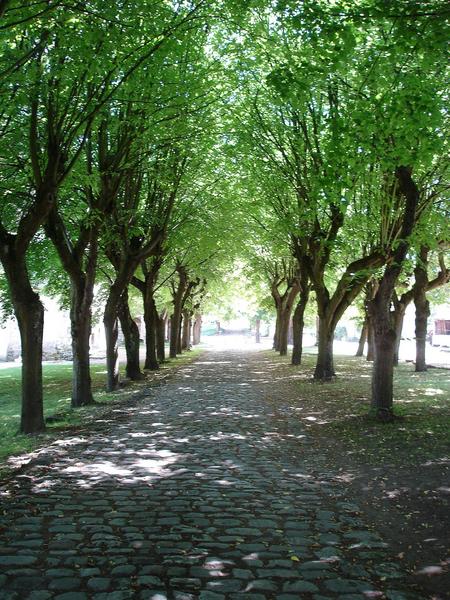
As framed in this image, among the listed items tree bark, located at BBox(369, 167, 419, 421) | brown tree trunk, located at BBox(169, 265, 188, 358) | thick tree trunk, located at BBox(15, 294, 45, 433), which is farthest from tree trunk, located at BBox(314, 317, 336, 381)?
brown tree trunk, located at BBox(169, 265, 188, 358)

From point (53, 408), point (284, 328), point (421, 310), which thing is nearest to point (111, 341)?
point (53, 408)

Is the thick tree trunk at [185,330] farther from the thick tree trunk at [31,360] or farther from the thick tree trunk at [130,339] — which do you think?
the thick tree trunk at [31,360]

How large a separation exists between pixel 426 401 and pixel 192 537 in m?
10.4

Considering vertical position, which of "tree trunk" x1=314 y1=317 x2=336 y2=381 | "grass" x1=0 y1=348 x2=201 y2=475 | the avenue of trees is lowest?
"grass" x1=0 y1=348 x2=201 y2=475

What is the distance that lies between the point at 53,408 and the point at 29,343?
16.1ft

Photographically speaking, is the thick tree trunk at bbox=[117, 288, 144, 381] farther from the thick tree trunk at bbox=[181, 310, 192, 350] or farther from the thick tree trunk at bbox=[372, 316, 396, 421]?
the thick tree trunk at bbox=[181, 310, 192, 350]

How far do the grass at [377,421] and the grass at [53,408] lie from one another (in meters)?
4.75

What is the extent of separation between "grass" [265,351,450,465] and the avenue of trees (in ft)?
2.39

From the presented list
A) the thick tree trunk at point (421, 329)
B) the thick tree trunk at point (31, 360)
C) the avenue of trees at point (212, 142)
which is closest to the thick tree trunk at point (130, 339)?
the avenue of trees at point (212, 142)

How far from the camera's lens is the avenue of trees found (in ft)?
27.1

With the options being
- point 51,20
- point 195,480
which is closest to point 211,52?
point 51,20

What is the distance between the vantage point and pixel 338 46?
7.61 metres

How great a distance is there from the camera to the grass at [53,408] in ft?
31.1

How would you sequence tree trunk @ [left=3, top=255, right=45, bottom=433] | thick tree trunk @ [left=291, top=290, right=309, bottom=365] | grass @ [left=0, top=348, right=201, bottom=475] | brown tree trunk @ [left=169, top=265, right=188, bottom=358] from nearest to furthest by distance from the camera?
grass @ [left=0, top=348, right=201, bottom=475], tree trunk @ [left=3, top=255, right=45, bottom=433], thick tree trunk @ [left=291, top=290, right=309, bottom=365], brown tree trunk @ [left=169, top=265, right=188, bottom=358]
